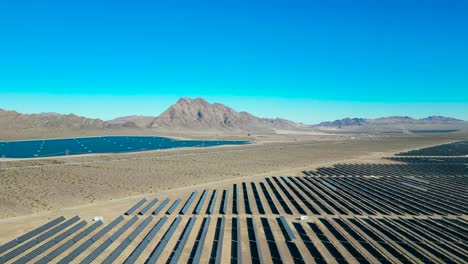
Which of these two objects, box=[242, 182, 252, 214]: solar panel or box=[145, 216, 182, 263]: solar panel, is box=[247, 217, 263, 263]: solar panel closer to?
box=[242, 182, 252, 214]: solar panel

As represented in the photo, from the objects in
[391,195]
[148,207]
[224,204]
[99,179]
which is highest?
[99,179]

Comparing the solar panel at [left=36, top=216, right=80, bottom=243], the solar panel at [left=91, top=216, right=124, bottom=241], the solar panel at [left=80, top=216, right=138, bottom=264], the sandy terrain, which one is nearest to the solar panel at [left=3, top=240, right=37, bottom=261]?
the solar panel at [left=36, top=216, right=80, bottom=243]

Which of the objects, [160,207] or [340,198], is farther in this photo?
[340,198]

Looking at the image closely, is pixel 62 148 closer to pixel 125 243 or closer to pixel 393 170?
pixel 125 243

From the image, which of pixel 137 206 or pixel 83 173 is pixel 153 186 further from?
pixel 83 173

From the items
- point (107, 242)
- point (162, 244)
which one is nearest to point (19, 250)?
point (107, 242)

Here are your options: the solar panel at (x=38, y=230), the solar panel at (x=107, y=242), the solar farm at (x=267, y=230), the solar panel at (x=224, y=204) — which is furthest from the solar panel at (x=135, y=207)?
the solar panel at (x=224, y=204)
